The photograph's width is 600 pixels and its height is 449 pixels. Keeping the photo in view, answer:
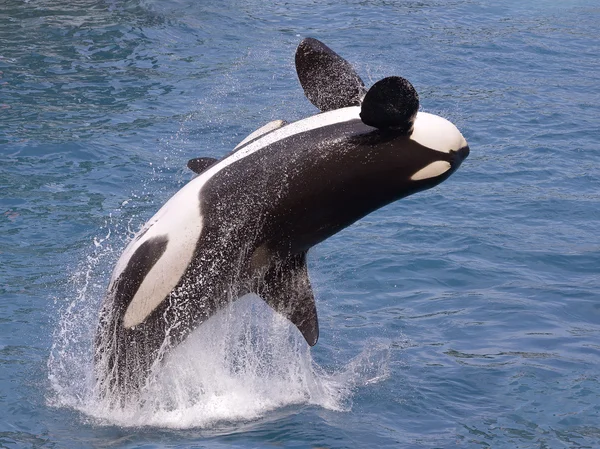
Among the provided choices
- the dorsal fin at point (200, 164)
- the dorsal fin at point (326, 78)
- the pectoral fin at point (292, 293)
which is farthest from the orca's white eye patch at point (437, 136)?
the dorsal fin at point (200, 164)

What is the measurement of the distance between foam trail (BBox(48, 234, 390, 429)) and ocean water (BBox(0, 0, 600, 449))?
20 mm

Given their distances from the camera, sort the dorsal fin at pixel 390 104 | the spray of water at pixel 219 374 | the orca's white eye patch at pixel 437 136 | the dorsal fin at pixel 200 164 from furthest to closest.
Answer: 1. the dorsal fin at pixel 200 164
2. the spray of water at pixel 219 374
3. the orca's white eye patch at pixel 437 136
4. the dorsal fin at pixel 390 104

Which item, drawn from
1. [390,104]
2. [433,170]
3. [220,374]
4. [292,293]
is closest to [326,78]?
[390,104]

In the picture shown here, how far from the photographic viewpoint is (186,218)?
684 centimetres

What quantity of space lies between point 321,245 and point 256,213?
419cm

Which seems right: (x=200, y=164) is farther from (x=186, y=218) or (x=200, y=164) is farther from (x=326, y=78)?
(x=326, y=78)

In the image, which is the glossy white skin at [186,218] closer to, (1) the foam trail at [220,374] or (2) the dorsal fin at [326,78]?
(2) the dorsal fin at [326,78]

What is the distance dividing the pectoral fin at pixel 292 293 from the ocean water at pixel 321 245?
1.02 feet

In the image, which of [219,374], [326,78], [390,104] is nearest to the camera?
[390,104]

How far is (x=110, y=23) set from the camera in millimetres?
18359

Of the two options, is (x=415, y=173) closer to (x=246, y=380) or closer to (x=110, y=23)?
(x=246, y=380)

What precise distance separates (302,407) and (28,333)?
263 centimetres

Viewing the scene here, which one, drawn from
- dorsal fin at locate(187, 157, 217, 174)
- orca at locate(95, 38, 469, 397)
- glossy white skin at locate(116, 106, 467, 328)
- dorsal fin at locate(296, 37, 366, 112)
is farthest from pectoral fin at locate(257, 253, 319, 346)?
dorsal fin at locate(296, 37, 366, 112)

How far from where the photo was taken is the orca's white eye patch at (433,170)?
262 inches
